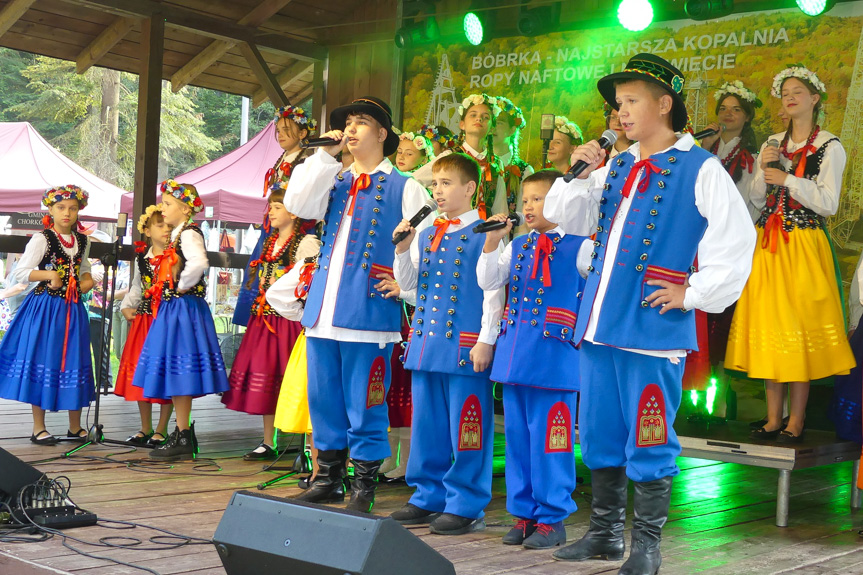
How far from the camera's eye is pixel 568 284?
322cm

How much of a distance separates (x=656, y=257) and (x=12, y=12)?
5.28 metres

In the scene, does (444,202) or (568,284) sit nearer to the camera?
(568,284)

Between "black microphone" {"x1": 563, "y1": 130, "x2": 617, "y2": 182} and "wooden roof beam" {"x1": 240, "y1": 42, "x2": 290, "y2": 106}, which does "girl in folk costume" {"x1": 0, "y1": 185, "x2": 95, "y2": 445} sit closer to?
"wooden roof beam" {"x1": 240, "y1": 42, "x2": 290, "y2": 106}

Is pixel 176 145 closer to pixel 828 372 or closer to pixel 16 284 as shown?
pixel 16 284

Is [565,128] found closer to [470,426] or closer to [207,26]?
[470,426]

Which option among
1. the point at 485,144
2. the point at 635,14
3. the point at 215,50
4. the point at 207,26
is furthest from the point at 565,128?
the point at 215,50

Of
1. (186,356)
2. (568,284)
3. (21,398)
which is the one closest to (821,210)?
(568,284)

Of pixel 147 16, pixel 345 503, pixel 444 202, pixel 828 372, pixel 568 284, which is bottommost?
pixel 345 503

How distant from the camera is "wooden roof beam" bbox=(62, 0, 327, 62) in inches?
246

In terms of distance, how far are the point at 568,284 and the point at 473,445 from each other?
2.23 feet

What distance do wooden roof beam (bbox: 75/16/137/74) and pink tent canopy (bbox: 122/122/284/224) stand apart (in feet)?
10.7

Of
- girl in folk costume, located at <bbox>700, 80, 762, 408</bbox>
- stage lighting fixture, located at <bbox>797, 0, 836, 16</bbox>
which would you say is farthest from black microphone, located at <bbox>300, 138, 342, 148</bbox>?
stage lighting fixture, located at <bbox>797, 0, 836, 16</bbox>

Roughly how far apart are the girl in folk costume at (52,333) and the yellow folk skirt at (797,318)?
3.41 metres

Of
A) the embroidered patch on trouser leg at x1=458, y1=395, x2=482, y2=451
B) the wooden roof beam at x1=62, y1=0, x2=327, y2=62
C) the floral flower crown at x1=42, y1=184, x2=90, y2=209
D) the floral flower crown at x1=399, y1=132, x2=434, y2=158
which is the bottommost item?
the embroidered patch on trouser leg at x1=458, y1=395, x2=482, y2=451
